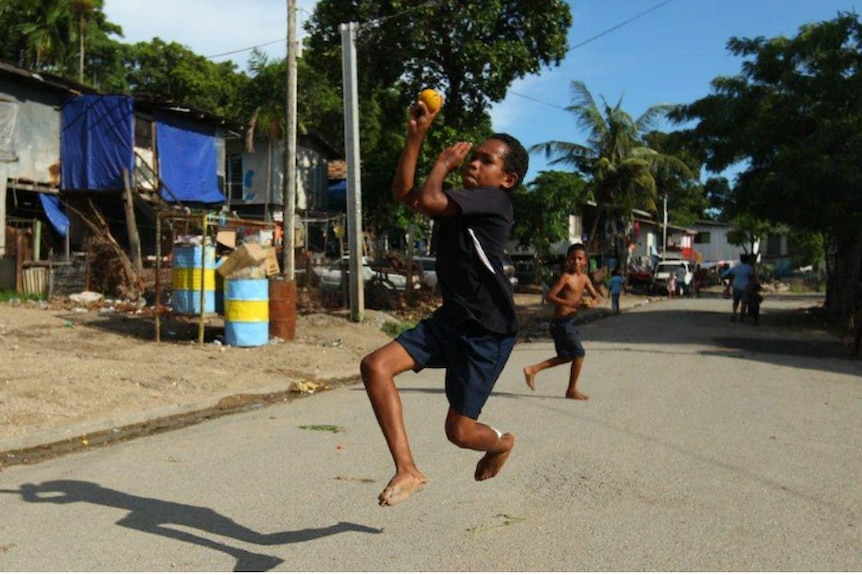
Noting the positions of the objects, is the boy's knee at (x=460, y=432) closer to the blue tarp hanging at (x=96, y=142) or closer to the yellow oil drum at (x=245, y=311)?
the yellow oil drum at (x=245, y=311)

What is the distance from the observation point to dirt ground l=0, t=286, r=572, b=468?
821cm

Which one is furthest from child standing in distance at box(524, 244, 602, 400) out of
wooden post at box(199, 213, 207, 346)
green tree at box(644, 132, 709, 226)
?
green tree at box(644, 132, 709, 226)

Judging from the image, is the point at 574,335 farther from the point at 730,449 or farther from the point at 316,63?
the point at 316,63

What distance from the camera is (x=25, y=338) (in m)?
12.9

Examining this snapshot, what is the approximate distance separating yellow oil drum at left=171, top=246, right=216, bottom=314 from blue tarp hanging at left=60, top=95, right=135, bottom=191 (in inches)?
456

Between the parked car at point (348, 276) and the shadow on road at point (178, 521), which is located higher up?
the parked car at point (348, 276)

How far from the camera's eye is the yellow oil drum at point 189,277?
13.6 meters

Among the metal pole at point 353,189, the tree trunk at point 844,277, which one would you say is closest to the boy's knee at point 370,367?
the metal pole at point 353,189

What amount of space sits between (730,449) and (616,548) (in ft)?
9.63

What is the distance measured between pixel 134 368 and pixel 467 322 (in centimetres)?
775

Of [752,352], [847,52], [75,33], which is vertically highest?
[75,33]

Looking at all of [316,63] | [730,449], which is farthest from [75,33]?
[730,449]

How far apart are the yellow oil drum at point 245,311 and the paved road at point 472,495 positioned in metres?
4.08

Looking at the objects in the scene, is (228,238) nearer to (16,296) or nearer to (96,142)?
(16,296)
